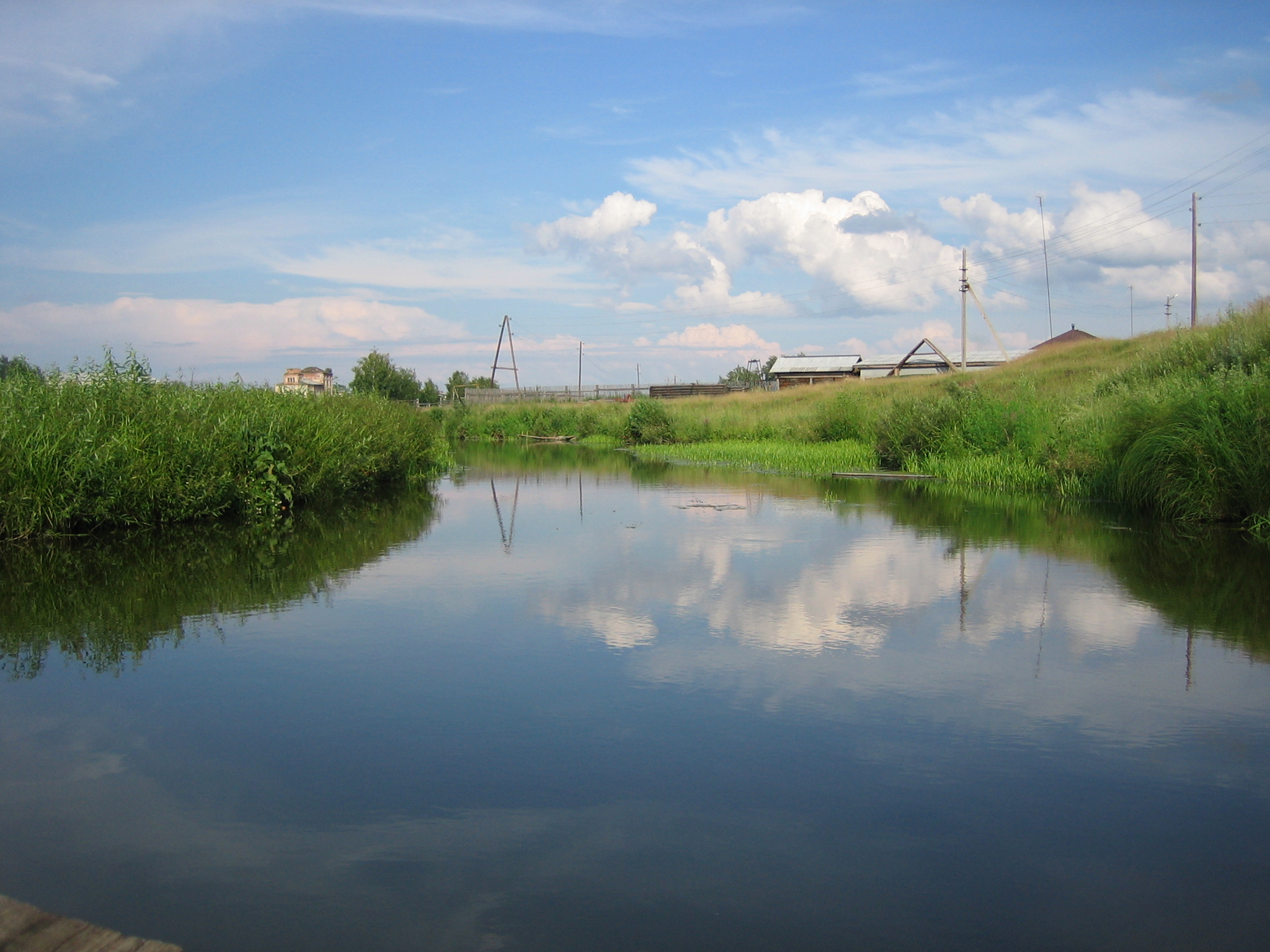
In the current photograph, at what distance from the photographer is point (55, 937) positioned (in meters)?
2.65

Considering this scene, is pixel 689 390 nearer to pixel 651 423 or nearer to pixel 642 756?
pixel 651 423

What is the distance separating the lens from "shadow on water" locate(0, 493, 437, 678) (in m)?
7.12

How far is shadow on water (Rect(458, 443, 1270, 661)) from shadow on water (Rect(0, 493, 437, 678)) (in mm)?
7114

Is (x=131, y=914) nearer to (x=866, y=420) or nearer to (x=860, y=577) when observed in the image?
(x=860, y=577)

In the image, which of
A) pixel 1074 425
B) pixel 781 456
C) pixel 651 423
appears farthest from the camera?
pixel 651 423

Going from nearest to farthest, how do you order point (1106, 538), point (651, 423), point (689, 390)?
1. point (1106, 538)
2. point (651, 423)
3. point (689, 390)

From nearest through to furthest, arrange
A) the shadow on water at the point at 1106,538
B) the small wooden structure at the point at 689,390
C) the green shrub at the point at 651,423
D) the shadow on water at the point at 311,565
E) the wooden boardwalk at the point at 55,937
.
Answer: the wooden boardwalk at the point at 55,937 → the shadow on water at the point at 311,565 → the shadow on water at the point at 1106,538 → the green shrub at the point at 651,423 → the small wooden structure at the point at 689,390

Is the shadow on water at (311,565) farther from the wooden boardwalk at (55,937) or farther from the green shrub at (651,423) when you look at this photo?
the green shrub at (651,423)

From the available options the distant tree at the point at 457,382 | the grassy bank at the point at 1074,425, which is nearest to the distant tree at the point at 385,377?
the distant tree at the point at 457,382

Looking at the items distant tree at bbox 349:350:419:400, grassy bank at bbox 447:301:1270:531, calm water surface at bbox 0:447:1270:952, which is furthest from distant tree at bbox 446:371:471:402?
calm water surface at bbox 0:447:1270:952

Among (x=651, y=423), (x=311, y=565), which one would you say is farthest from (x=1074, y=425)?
(x=651, y=423)

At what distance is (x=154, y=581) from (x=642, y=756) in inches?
249

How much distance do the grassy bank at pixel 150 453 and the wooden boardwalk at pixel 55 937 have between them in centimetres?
929

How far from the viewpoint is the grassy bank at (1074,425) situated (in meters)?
12.8
